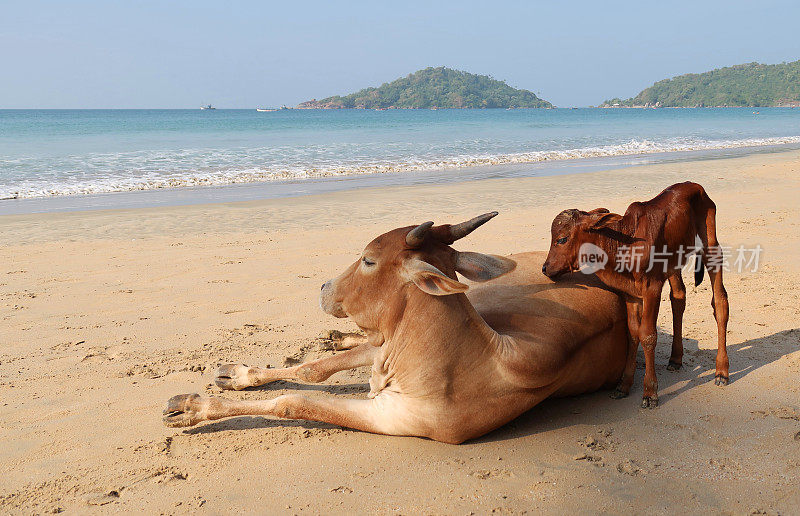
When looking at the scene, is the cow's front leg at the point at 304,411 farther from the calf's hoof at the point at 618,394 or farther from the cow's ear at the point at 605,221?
the cow's ear at the point at 605,221

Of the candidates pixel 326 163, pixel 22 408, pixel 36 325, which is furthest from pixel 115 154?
pixel 22 408

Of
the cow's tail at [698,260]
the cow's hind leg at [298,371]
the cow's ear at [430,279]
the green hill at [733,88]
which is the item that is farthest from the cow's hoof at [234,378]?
the green hill at [733,88]

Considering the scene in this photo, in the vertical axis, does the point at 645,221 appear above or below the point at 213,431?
above

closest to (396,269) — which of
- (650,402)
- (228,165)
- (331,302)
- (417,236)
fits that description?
(417,236)

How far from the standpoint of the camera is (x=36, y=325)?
607 centimetres

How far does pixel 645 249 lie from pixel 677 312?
85 cm

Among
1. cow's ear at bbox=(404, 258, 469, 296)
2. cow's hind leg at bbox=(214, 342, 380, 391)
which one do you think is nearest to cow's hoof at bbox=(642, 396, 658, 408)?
cow's ear at bbox=(404, 258, 469, 296)

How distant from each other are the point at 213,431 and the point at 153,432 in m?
0.36

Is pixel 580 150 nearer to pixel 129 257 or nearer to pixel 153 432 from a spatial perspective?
pixel 129 257

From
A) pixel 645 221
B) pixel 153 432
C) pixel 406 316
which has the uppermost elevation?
pixel 645 221

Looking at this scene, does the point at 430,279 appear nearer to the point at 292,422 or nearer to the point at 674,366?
the point at 292,422

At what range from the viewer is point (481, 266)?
3.62 meters

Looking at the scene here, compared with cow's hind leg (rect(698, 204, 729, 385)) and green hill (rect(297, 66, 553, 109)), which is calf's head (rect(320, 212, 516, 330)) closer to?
cow's hind leg (rect(698, 204, 729, 385))

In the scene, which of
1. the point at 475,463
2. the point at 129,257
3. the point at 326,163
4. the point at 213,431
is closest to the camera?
the point at 475,463
